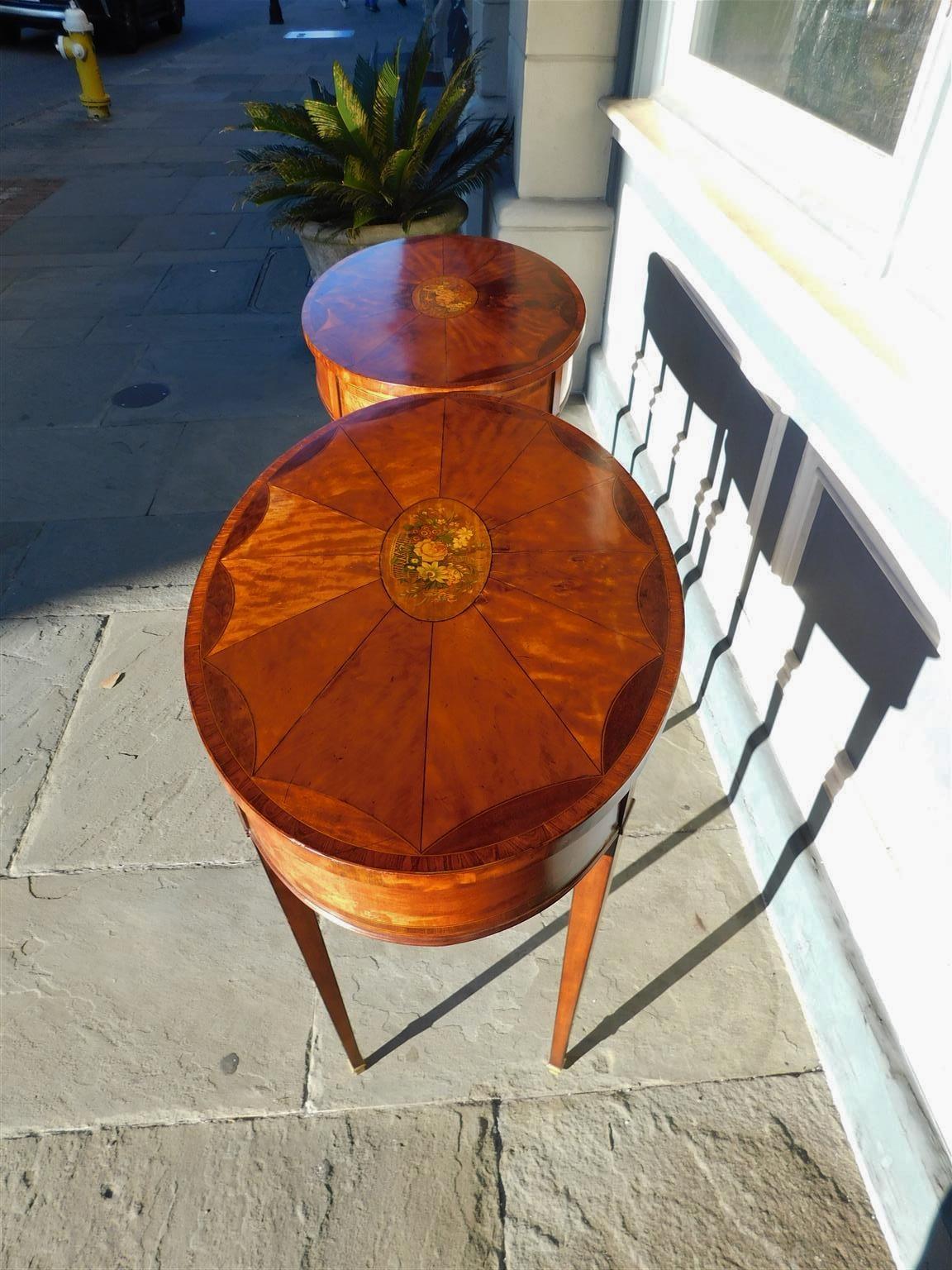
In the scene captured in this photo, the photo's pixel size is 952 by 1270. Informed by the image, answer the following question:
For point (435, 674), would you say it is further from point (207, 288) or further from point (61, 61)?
point (61, 61)

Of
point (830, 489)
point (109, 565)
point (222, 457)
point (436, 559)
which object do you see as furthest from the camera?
point (222, 457)

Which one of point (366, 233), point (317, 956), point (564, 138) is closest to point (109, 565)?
point (366, 233)

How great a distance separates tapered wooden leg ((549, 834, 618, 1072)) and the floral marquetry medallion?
489 millimetres

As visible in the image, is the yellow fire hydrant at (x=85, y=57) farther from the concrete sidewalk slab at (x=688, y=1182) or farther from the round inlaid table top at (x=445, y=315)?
the concrete sidewalk slab at (x=688, y=1182)

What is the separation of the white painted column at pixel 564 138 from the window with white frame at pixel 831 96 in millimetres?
597

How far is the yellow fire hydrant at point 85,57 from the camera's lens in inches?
317

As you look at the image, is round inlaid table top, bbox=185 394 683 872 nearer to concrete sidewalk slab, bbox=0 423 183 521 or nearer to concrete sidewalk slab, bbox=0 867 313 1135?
concrete sidewalk slab, bbox=0 867 313 1135

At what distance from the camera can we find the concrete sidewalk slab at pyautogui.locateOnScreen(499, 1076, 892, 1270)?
4.73ft

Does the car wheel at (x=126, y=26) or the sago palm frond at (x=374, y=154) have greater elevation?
the sago palm frond at (x=374, y=154)

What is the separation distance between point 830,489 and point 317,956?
4.75 feet

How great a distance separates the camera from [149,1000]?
1.82 meters

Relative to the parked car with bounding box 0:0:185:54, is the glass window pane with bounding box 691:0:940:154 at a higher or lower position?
higher

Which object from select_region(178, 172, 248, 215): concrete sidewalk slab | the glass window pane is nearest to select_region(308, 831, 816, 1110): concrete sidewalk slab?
the glass window pane

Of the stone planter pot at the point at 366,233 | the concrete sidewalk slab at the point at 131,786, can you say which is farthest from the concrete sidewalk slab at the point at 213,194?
the concrete sidewalk slab at the point at 131,786
